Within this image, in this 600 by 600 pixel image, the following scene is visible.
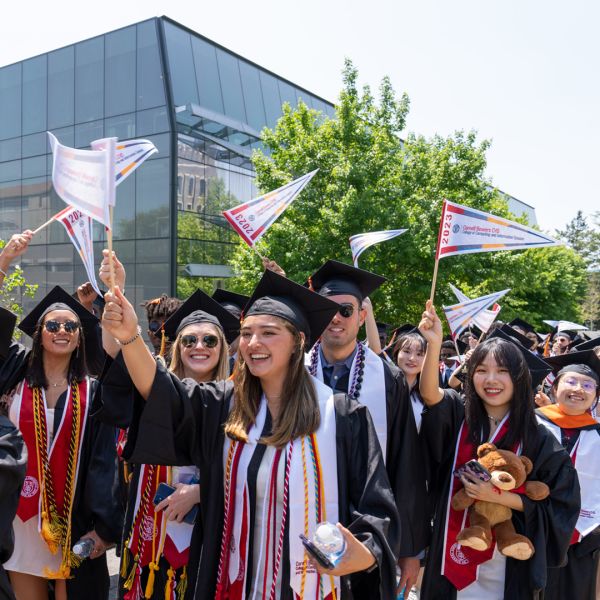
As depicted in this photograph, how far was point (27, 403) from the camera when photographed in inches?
140

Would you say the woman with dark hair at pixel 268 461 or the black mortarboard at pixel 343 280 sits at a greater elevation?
the black mortarboard at pixel 343 280

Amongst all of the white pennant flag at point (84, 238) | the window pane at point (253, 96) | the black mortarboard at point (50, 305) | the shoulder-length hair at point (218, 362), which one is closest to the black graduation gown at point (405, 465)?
the shoulder-length hair at point (218, 362)

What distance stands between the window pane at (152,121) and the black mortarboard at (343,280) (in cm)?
1685

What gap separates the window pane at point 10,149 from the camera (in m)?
22.7

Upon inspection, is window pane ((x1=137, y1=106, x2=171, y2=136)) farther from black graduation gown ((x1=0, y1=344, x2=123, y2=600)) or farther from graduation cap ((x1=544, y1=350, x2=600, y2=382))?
graduation cap ((x1=544, y1=350, x2=600, y2=382))

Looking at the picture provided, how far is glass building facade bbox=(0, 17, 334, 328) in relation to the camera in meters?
19.2

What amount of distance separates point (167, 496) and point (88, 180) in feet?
5.68

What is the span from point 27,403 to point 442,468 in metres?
2.59

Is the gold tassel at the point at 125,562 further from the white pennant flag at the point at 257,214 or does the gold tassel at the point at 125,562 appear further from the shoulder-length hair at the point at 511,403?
the white pennant flag at the point at 257,214

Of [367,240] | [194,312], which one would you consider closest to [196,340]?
[194,312]

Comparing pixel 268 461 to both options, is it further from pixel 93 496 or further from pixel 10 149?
pixel 10 149

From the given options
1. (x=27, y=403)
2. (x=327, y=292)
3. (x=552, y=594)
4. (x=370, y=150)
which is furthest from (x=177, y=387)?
(x=370, y=150)

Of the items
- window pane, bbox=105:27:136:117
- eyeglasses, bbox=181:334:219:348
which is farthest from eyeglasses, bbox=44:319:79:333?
window pane, bbox=105:27:136:117

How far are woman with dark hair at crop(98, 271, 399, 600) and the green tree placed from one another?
1077 cm
